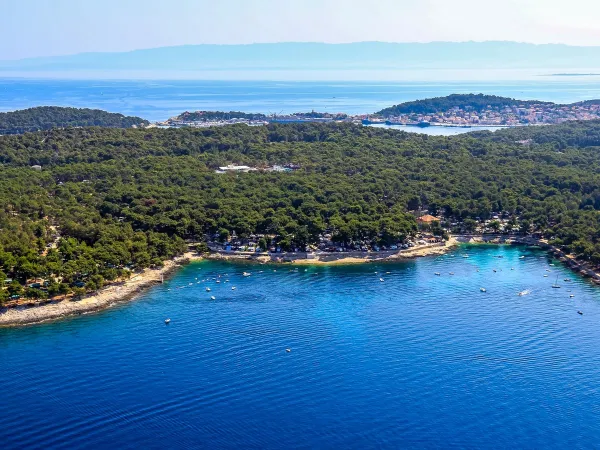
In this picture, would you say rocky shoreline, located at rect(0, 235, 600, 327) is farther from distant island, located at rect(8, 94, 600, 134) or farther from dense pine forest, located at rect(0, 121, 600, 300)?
distant island, located at rect(8, 94, 600, 134)

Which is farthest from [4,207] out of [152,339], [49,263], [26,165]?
[152,339]

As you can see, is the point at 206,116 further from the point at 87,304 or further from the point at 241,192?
the point at 87,304

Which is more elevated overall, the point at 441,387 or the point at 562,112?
the point at 562,112

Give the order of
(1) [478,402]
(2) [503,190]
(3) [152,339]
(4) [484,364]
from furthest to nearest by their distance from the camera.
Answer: (2) [503,190] → (3) [152,339] → (4) [484,364] → (1) [478,402]

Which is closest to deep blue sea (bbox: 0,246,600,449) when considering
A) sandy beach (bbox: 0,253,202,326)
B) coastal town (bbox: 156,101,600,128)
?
sandy beach (bbox: 0,253,202,326)

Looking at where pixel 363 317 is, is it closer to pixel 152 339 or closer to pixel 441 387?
pixel 441 387

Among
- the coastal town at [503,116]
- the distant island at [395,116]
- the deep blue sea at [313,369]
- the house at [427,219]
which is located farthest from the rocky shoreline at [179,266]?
the coastal town at [503,116]

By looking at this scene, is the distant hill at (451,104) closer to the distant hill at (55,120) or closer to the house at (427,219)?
the distant hill at (55,120)

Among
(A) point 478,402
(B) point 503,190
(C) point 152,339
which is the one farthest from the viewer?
(B) point 503,190
